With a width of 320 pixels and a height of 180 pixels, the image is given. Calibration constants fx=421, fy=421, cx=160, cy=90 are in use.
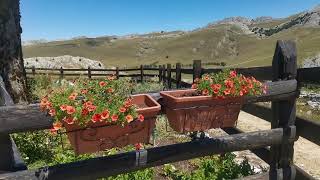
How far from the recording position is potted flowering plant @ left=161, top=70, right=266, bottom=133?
3.95 metres

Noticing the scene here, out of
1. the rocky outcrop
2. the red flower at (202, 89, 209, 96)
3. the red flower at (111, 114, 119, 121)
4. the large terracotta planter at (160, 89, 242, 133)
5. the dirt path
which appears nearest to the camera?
the red flower at (111, 114, 119, 121)

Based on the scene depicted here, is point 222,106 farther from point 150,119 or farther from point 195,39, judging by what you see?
point 195,39

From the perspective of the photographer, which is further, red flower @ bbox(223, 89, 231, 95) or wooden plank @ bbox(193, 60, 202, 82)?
wooden plank @ bbox(193, 60, 202, 82)

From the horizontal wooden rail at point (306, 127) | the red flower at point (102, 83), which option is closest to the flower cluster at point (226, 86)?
the horizontal wooden rail at point (306, 127)

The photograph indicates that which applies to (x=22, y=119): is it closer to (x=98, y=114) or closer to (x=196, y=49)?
(x=98, y=114)

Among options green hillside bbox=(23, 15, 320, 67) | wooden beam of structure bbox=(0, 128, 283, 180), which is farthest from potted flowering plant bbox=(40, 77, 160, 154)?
green hillside bbox=(23, 15, 320, 67)

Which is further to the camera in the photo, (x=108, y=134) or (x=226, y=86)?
(x=226, y=86)

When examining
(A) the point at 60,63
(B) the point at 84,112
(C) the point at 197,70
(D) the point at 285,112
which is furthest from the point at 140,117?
(A) the point at 60,63

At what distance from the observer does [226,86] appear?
4.02 meters

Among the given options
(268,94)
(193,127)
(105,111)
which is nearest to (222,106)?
(193,127)

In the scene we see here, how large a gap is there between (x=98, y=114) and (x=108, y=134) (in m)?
0.29

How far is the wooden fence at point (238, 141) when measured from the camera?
3.30m

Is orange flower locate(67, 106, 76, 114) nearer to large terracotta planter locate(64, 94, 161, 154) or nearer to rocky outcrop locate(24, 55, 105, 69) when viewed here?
large terracotta planter locate(64, 94, 161, 154)

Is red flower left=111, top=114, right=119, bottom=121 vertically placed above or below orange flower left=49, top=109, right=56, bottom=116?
below
